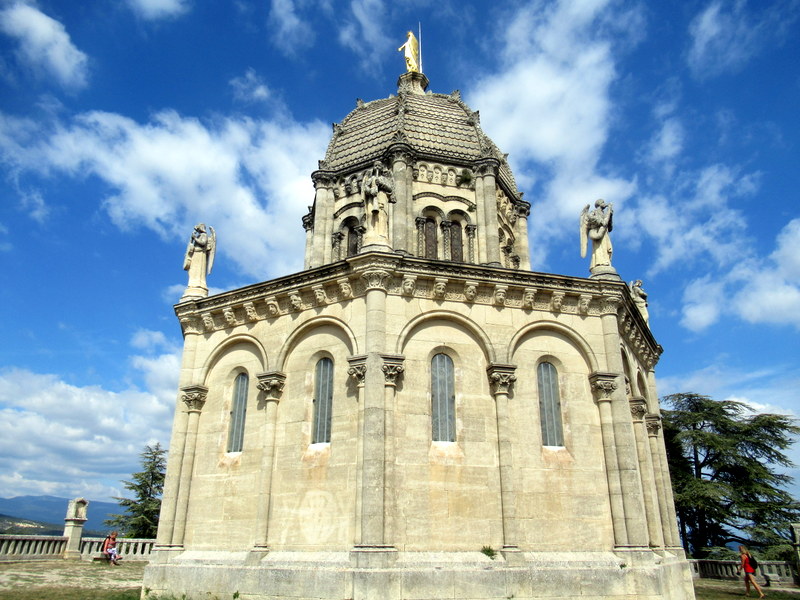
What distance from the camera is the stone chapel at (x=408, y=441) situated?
15.1 metres

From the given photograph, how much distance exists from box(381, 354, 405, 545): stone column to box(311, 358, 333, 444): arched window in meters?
1.99

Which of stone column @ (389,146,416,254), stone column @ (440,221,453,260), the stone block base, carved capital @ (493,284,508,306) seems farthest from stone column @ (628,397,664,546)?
stone column @ (389,146,416,254)

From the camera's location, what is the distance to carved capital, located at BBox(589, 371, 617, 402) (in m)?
17.6

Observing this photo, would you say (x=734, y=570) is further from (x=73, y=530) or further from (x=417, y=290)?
(x=73, y=530)

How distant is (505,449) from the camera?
1630 cm

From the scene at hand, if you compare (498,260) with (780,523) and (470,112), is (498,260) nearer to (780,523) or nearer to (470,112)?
(470,112)

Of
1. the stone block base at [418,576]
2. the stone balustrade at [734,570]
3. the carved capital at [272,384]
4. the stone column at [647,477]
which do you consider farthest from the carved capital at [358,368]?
the stone balustrade at [734,570]

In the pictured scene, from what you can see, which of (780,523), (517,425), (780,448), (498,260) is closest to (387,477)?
(517,425)

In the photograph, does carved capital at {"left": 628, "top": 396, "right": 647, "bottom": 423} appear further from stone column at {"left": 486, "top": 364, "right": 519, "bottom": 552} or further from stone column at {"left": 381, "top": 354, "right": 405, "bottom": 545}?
stone column at {"left": 381, "top": 354, "right": 405, "bottom": 545}

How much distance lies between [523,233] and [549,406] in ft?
53.9

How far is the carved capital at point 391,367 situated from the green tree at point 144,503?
3339 centimetres

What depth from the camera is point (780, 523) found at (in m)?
33.5

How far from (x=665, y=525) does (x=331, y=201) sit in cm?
1987

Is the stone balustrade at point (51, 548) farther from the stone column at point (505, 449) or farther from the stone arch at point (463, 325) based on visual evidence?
the stone column at point (505, 449)
